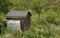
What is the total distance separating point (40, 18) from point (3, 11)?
14.8 feet

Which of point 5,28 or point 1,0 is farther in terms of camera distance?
point 1,0

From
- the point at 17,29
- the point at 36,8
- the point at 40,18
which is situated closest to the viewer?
the point at 17,29

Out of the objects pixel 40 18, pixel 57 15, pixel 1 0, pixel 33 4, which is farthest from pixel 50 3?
pixel 1 0

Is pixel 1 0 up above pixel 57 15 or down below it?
above

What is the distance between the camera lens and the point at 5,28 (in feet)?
59.3

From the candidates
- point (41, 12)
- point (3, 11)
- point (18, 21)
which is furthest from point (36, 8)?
point (18, 21)

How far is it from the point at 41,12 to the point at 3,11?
5.32 meters

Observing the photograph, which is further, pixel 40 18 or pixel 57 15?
pixel 57 15

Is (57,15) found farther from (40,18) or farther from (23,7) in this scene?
(23,7)

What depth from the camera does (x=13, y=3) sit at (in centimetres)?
2766

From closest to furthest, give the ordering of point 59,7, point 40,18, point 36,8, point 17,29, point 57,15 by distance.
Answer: point 17,29
point 40,18
point 57,15
point 36,8
point 59,7

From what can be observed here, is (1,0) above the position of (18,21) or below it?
above

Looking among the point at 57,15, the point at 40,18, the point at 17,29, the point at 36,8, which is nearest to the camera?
the point at 17,29

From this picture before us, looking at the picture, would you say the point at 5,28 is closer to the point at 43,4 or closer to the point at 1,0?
the point at 1,0
